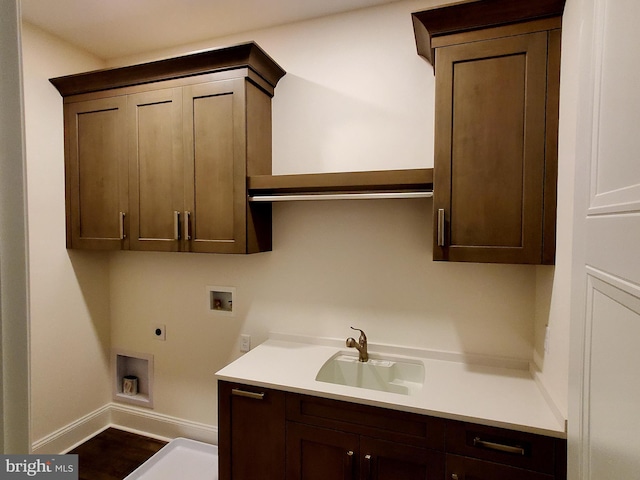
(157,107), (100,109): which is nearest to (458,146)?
(157,107)

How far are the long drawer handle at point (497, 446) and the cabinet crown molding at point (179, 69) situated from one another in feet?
6.79

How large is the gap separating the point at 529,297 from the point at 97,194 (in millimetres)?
2639

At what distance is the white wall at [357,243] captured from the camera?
6.12 ft

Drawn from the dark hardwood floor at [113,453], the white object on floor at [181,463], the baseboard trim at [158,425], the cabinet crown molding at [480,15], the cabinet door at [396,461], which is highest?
the cabinet crown molding at [480,15]

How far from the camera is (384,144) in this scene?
6.43ft

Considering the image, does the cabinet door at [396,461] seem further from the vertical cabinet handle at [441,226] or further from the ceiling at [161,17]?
the ceiling at [161,17]

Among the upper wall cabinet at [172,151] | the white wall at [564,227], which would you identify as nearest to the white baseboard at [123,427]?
the upper wall cabinet at [172,151]

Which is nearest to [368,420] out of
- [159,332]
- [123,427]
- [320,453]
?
[320,453]

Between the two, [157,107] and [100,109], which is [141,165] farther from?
[100,109]

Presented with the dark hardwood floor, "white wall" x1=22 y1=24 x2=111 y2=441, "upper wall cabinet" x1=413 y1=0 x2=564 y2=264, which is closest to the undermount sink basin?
"upper wall cabinet" x1=413 y1=0 x2=564 y2=264

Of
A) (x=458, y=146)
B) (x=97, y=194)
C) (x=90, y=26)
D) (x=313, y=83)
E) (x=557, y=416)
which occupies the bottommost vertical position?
(x=557, y=416)

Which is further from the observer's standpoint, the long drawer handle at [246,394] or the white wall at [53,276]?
the white wall at [53,276]

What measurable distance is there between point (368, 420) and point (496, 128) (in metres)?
1.38

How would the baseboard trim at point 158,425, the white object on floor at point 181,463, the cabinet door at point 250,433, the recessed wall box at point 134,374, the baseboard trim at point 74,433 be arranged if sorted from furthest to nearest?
1. the recessed wall box at point 134,374
2. the baseboard trim at point 158,425
3. the baseboard trim at point 74,433
4. the white object on floor at point 181,463
5. the cabinet door at point 250,433
